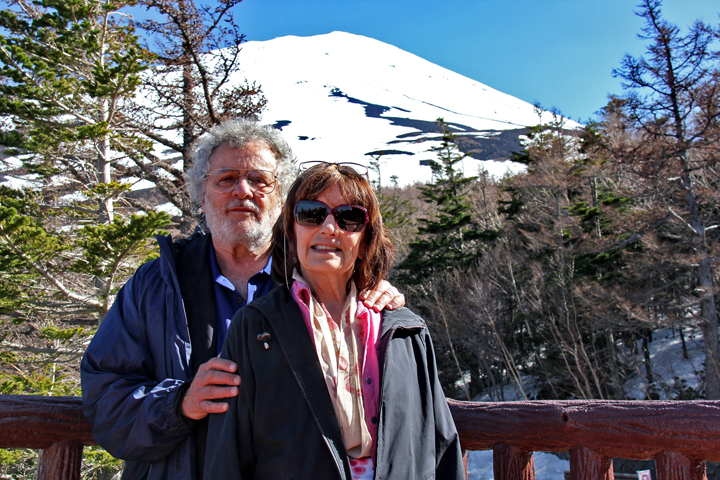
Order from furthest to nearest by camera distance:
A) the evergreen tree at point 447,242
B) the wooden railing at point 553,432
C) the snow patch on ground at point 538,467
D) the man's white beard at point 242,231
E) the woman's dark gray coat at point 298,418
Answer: the evergreen tree at point 447,242, the snow patch on ground at point 538,467, the man's white beard at point 242,231, the wooden railing at point 553,432, the woman's dark gray coat at point 298,418

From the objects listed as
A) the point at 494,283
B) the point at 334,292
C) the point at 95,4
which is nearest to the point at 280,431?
the point at 334,292

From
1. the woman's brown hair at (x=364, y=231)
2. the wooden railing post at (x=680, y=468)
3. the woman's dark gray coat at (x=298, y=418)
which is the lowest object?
the wooden railing post at (x=680, y=468)

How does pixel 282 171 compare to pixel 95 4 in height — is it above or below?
below

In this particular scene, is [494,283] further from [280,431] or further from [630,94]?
[280,431]

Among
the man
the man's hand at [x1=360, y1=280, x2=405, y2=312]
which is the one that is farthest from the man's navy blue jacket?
the man's hand at [x1=360, y1=280, x2=405, y2=312]

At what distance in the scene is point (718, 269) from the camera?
18.9 meters

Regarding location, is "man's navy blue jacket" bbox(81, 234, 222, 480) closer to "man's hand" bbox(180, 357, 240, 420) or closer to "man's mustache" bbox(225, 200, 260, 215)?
"man's hand" bbox(180, 357, 240, 420)

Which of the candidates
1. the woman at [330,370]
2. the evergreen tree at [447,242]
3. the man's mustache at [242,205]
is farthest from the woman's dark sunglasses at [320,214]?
the evergreen tree at [447,242]

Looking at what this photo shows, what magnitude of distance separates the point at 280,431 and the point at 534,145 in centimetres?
3034

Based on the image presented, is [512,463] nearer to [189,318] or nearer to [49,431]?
[189,318]

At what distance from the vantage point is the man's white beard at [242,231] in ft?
7.56

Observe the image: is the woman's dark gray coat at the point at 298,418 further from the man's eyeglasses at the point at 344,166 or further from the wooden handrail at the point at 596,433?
the man's eyeglasses at the point at 344,166

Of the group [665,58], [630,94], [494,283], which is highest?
[665,58]

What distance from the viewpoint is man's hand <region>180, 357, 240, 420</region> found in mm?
1476
